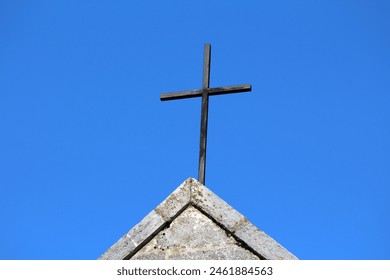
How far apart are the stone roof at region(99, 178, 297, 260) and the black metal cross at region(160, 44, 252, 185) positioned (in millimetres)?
369

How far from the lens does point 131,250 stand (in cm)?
289

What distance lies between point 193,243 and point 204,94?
157 centimetres

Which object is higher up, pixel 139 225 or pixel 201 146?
pixel 201 146

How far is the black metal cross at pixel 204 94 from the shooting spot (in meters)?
3.50

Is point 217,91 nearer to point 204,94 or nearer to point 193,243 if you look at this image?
point 204,94

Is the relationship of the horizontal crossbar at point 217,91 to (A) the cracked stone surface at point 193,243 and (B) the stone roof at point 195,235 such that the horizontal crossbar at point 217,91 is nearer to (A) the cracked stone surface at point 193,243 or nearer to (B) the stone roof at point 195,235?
(B) the stone roof at point 195,235

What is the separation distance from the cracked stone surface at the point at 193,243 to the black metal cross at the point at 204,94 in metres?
0.48
